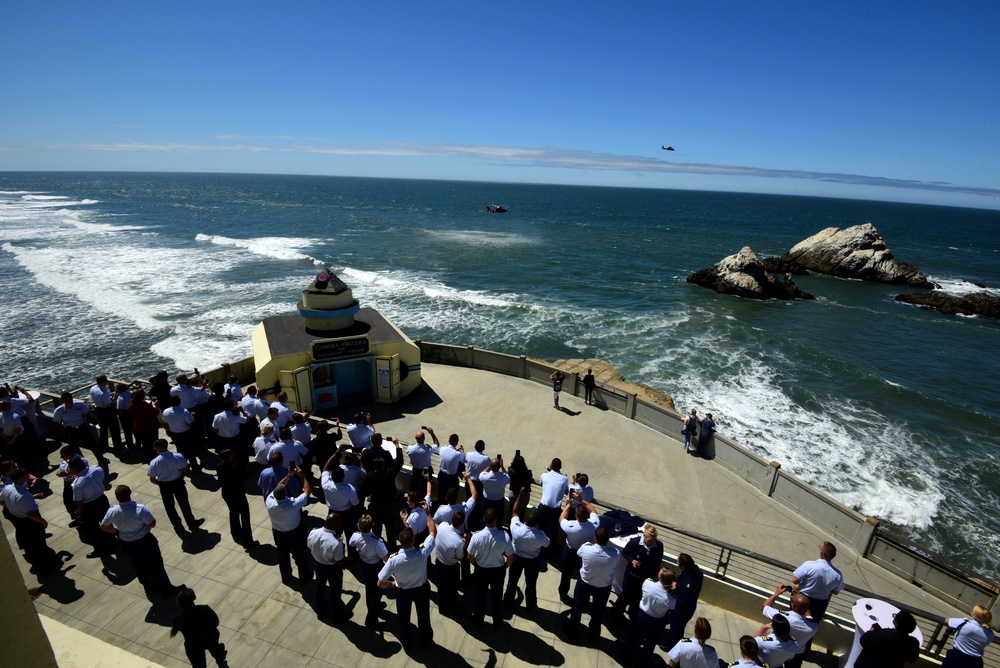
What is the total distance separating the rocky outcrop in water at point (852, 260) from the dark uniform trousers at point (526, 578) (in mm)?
63040

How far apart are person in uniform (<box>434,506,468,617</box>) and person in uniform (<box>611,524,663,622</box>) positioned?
2.11 metres

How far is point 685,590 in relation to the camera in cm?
584

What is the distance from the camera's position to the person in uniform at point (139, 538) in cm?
628

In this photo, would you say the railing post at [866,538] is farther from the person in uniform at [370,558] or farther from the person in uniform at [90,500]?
the person in uniform at [90,500]

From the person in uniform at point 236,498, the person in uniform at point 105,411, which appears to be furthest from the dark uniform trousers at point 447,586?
the person in uniform at point 105,411

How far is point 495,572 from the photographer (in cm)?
627

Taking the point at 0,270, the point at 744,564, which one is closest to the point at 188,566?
the point at 744,564

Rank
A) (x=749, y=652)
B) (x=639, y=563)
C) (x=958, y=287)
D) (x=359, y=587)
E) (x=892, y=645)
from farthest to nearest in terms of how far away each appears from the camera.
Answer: (x=958, y=287) → (x=359, y=587) → (x=639, y=563) → (x=892, y=645) → (x=749, y=652)

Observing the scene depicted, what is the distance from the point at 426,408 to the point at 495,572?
813 centimetres

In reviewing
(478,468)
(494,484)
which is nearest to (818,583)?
(494,484)

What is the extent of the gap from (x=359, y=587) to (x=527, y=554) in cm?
254

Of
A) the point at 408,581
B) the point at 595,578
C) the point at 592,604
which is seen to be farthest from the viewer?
the point at 592,604

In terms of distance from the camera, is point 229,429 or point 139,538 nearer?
point 139,538

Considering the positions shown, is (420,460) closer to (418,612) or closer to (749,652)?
(418,612)
